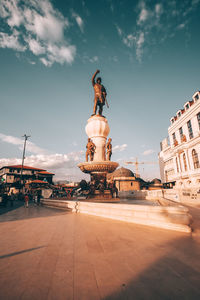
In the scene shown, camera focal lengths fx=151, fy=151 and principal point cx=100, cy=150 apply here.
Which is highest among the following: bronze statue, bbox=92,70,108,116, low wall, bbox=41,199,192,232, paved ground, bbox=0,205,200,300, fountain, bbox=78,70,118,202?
bronze statue, bbox=92,70,108,116

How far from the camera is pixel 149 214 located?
5258 mm

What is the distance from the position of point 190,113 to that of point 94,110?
92.1 feet

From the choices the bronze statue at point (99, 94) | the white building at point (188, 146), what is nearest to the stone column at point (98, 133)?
the bronze statue at point (99, 94)

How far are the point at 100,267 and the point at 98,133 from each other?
32.7ft

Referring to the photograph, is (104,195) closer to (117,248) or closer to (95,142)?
(95,142)

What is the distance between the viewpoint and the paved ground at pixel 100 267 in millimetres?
1796

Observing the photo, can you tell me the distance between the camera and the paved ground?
1796 mm

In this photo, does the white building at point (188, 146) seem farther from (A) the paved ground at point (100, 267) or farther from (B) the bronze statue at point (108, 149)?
(A) the paved ground at point (100, 267)

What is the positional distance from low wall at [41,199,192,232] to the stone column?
4.77 metres

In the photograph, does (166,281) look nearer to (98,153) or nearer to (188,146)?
(98,153)

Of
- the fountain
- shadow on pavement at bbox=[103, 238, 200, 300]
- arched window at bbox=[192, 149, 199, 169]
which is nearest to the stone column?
the fountain

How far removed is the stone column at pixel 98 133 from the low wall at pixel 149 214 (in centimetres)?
477

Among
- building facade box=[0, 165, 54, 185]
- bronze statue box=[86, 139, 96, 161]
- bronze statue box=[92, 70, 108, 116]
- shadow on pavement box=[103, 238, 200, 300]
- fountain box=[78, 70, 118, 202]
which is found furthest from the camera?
building facade box=[0, 165, 54, 185]

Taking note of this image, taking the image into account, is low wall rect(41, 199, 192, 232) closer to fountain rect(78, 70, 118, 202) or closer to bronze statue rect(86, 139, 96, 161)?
fountain rect(78, 70, 118, 202)
